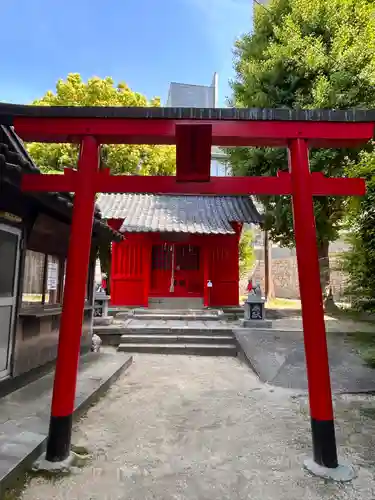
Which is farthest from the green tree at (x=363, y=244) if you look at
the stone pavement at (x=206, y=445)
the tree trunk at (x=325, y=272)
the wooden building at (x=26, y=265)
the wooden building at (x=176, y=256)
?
the tree trunk at (x=325, y=272)

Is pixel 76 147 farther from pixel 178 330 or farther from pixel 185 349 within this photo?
pixel 185 349

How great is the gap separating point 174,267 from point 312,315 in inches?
446

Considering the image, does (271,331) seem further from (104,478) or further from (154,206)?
(154,206)

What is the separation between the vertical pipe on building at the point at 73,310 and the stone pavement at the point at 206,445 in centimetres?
39

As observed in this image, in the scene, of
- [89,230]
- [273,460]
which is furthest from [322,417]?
[89,230]

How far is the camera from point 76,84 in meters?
18.6

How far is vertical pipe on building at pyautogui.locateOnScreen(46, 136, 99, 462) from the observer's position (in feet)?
10.6

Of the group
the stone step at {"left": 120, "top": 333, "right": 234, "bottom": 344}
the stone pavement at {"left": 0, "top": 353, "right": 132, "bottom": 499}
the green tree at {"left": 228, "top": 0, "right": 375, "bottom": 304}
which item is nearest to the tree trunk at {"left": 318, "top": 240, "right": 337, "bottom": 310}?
the green tree at {"left": 228, "top": 0, "right": 375, "bottom": 304}

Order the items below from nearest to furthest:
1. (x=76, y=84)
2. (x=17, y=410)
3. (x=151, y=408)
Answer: (x=17, y=410) → (x=151, y=408) → (x=76, y=84)

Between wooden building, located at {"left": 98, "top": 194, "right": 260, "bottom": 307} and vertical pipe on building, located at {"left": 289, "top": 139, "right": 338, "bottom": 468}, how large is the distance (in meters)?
9.82

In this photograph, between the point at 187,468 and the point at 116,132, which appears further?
the point at 116,132

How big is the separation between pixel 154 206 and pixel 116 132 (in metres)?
12.9

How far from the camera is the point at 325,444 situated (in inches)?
127

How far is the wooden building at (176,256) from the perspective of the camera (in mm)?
14109
